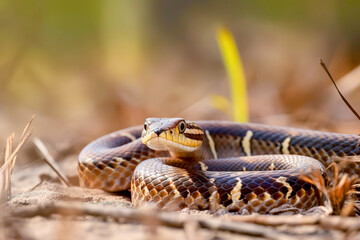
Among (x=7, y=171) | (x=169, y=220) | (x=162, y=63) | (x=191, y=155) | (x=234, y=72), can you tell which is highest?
(x=234, y=72)

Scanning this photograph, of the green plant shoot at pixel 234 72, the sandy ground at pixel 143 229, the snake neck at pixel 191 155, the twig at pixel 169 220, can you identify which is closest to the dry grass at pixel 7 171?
the sandy ground at pixel 143 229

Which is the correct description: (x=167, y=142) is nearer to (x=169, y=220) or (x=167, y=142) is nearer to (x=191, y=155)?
(x=191, y=155)

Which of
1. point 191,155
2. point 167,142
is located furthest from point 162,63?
point 167,142

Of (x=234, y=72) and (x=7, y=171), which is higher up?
(x=234, y=72)

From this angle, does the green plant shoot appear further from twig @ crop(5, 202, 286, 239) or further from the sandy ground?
twig @ crop(5, 202, 286, 239)

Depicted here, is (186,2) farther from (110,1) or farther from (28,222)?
(28,222)

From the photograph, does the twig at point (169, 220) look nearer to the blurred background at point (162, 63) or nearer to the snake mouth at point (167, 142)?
the snake mouth at point (167, 142)

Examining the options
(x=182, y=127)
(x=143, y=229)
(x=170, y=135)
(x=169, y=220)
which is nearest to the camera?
(x=169, y=220)
